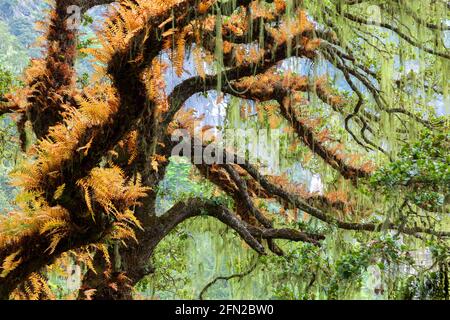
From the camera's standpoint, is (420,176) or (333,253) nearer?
(420,176)

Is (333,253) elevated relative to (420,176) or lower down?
lower down

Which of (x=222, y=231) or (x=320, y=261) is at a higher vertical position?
(x=222, y=231)

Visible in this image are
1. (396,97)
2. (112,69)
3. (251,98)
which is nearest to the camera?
(112,69)

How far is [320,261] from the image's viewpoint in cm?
411

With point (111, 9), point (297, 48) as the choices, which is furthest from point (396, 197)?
point (111, 9)

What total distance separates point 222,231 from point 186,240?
0.41m

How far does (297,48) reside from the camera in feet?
14.1

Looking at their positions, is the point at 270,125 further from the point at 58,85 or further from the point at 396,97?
the point at 58,85

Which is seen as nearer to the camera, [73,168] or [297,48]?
[73,168]
